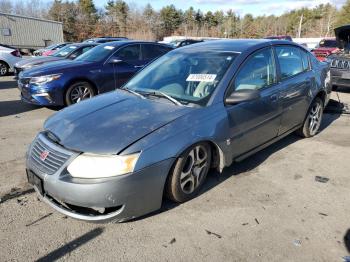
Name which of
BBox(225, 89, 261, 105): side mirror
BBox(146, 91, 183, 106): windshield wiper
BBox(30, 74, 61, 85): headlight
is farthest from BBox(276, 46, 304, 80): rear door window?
BBox(30, 74, 61, 85): headlight

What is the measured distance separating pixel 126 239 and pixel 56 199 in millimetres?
717

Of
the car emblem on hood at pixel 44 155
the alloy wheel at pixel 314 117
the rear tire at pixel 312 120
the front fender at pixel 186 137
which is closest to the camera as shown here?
the front fender at pixel 186 137

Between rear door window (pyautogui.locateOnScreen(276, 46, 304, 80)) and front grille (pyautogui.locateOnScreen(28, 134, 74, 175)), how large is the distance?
119 inches

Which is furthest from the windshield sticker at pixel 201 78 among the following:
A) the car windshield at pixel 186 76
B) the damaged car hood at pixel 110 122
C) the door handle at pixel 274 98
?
the door handle at pixel 274 98

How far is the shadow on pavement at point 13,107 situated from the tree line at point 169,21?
159ft

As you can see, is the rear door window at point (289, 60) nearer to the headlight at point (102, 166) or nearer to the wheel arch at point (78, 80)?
the headlight at point (102, 166)

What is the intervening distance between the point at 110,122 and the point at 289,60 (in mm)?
2893

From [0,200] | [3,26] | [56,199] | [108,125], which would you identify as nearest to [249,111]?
[108,125]

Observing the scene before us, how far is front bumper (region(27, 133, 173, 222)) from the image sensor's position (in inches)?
113

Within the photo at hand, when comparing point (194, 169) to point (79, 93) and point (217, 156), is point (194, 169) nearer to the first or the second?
point (217, 156)

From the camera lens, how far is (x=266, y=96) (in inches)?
168

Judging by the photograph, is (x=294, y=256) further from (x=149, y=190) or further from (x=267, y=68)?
(x=267, y=68)

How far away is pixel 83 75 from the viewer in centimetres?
757

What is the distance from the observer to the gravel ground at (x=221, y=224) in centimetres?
283
